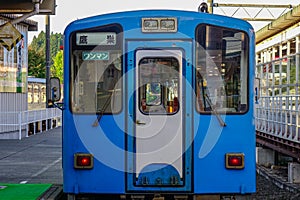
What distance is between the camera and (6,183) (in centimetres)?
1064

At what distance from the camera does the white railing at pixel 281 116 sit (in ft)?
41.4

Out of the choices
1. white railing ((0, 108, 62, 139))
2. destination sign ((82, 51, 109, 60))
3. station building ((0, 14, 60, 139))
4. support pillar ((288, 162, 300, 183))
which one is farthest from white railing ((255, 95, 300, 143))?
white railing ((0, 108, 62, 139))

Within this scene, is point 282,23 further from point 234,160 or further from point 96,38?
point 96,38

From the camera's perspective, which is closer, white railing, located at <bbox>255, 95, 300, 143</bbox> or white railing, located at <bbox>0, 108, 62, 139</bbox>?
white railing, located at <bbox>255, 95, 300, 143</bbox>

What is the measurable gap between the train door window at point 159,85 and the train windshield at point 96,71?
0.92 ft

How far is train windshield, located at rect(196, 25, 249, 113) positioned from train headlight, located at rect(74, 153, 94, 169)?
4.58 feet

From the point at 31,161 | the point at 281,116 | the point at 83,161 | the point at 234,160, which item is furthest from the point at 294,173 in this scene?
the point at 83,161

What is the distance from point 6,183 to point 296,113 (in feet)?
19.0

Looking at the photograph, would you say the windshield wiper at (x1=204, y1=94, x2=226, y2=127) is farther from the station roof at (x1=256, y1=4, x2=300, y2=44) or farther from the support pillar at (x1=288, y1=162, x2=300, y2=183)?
the station roof at (x1=256, y1=4, x2=300, y2=44)

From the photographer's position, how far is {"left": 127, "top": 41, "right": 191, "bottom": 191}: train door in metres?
7.13

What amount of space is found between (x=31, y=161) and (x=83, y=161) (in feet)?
24.4

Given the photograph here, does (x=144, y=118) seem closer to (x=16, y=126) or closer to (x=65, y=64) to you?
(x=65, y=64)

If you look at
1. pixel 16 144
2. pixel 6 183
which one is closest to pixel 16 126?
pixel 16 144

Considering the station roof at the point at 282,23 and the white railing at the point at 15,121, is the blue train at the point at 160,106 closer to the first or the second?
the station roof at the point at 282,23
